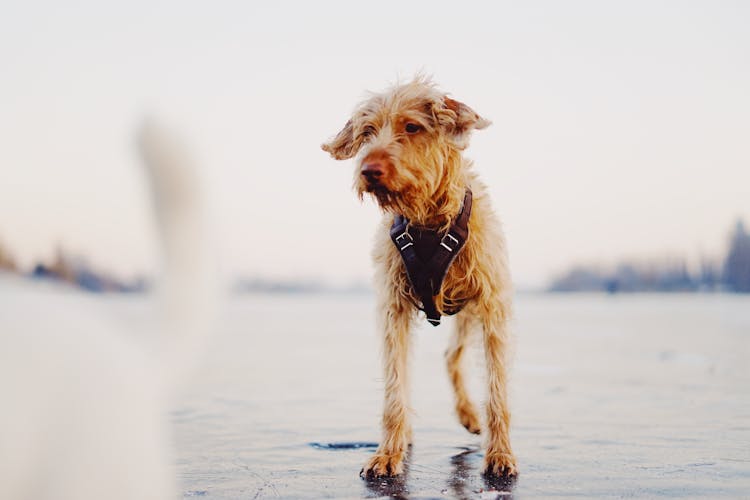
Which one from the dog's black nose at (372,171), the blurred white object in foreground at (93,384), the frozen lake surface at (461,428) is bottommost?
the frozen lake surface at (461,428)

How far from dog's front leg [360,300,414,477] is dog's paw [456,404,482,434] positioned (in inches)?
34.4

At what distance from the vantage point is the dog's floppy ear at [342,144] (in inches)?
200

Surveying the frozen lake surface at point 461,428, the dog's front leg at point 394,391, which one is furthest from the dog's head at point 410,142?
the frozen lake surface at point 461,428

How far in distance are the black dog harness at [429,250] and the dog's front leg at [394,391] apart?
0.28 metres

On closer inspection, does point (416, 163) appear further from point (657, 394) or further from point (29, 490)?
point (657, 394)

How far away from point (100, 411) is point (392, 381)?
373 cm

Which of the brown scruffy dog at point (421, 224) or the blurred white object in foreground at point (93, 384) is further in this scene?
the brown scruffy dog at point (421, 224)

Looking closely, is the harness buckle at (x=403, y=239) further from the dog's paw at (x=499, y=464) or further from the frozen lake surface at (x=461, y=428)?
the dog's paw at (x=499, y=464)

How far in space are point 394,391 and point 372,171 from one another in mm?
1524

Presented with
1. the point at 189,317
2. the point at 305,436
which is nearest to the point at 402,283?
the point at 305,436

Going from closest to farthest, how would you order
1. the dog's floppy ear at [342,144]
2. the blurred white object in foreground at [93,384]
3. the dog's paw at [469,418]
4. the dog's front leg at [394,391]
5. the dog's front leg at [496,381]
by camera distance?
the blurred white object in foreground at [93,384] < the dog's front leg at [394,391] < the dog's front leg at [496,381] < the dog's floppy ear at [342,144] < the dog's paw at [469,418]

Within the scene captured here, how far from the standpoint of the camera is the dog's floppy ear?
508cm

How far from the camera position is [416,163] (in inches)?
181

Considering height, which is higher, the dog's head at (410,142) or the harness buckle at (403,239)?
the dog's head at (410,142)
